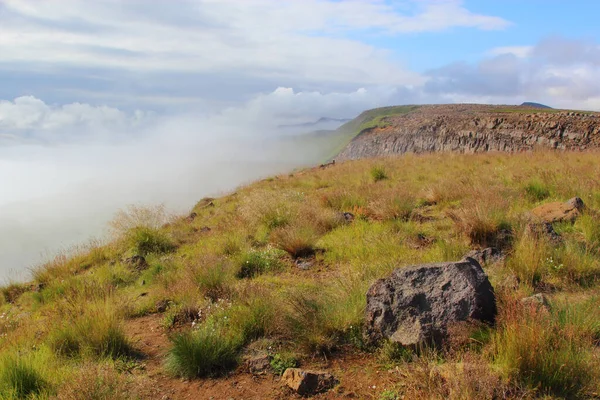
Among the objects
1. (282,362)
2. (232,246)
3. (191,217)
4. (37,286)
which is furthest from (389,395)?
(191,217)

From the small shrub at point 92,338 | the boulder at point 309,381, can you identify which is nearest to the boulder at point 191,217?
the small shrub at point 92,338

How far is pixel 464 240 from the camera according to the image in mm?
6844

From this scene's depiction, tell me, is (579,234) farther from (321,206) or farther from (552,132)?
(552,132)

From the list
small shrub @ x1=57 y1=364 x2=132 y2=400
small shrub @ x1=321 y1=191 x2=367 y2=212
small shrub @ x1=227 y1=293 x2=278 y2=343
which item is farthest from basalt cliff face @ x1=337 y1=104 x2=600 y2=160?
small shrub @ x1=57 y1=364 x2=132 y2=400

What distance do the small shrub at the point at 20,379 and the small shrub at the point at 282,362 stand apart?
2.00 metres

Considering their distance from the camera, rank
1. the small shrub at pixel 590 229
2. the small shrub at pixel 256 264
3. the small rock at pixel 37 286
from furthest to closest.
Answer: the small rock at pixel 37 286, the small shrub at pixel 256 264, the small shrub at pixel 590 229

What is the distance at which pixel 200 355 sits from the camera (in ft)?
14.3

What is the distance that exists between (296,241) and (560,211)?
444 cm

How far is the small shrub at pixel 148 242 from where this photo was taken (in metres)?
10.7

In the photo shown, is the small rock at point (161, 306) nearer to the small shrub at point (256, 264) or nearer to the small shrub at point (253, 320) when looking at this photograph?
the small shrub at point (256, 264)

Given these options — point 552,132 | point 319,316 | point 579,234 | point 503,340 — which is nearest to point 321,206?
point 579,234

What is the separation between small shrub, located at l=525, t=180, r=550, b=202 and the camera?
940 centimetres

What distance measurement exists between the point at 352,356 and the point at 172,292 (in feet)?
11.2

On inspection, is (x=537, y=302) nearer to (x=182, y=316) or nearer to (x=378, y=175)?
(x=182, y=316)
